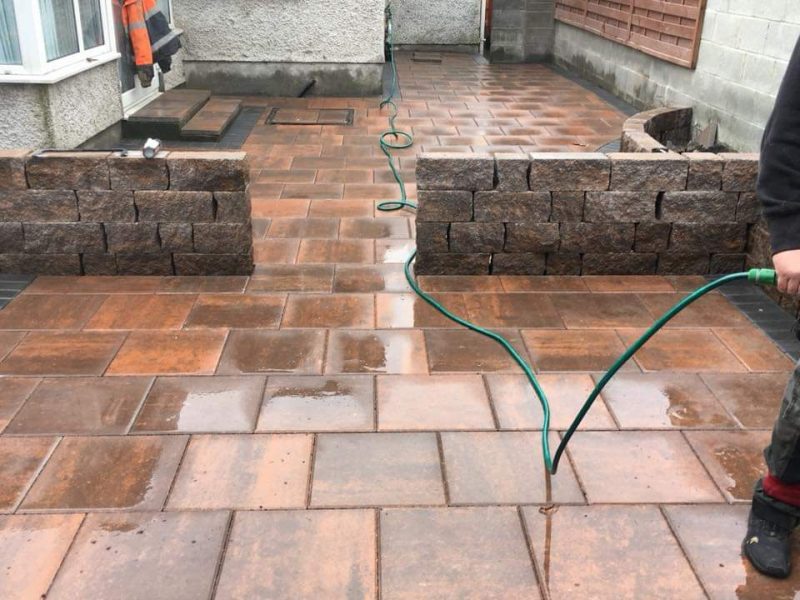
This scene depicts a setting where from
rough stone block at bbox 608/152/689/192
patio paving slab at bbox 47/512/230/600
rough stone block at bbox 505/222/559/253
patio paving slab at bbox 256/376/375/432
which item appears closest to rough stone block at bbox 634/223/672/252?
rough stone block at bbox 608/152/689/192

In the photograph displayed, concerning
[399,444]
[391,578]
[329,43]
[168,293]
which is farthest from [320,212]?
[329,43]

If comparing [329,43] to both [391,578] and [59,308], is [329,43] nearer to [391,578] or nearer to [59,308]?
[59,308]

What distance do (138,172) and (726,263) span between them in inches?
135

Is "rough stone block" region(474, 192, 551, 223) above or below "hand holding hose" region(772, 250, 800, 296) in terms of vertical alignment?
below

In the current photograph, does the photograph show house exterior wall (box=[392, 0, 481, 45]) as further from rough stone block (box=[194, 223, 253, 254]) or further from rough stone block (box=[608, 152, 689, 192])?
rough stone block (box=[194, 223, 253, 254])

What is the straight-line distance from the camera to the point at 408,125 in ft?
28.0

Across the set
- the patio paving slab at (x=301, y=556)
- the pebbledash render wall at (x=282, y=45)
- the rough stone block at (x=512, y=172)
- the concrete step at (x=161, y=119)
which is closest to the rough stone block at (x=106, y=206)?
the rough stone block at (x=512, y=172)

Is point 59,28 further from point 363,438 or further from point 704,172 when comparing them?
point 704,172

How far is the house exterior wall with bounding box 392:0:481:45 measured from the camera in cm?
1503

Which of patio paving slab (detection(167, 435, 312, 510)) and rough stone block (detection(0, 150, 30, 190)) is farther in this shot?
rough stone block (detection(0, 150, 30, 190))

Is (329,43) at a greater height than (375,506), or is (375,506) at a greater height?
(329,43)

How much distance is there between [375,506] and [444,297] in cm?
182

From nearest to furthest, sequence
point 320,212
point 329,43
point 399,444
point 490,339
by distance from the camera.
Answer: point 399,444
point 490,339
point 320,212
point 329,43

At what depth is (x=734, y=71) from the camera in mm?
6859
